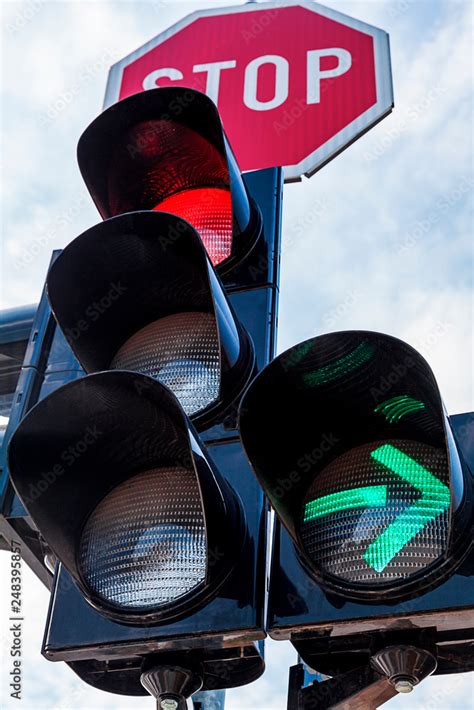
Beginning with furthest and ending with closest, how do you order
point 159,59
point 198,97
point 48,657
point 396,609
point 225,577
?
point 159,59 → point 198,97 → point 48,657 → point 225,577 → point 396,609

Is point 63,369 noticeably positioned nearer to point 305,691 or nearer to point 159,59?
point 305,691

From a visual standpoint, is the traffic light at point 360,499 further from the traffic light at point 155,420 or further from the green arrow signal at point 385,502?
the traffic light at point 155,420

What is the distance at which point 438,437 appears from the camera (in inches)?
77.9

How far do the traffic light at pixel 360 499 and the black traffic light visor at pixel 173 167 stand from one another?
0.78m

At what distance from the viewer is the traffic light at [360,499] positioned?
5.90ft

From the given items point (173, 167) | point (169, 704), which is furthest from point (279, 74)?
point (169, 704)

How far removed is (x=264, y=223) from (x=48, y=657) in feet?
4.50

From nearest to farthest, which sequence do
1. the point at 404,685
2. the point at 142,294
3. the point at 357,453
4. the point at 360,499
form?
the point at 404,685 < the point at 360,499 < the point at 357,453 < the point at 142,294

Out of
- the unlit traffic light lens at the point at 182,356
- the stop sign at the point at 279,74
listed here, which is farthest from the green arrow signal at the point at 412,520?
the stop sign at the point at 279,74

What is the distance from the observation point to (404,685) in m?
1.84

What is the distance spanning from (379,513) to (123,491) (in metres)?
0.61

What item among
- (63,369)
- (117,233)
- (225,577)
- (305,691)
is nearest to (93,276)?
(117,233)

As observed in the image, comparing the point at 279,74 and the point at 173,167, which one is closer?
the point at 173,167

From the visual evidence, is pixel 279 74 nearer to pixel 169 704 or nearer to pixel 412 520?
pixel 412 520
